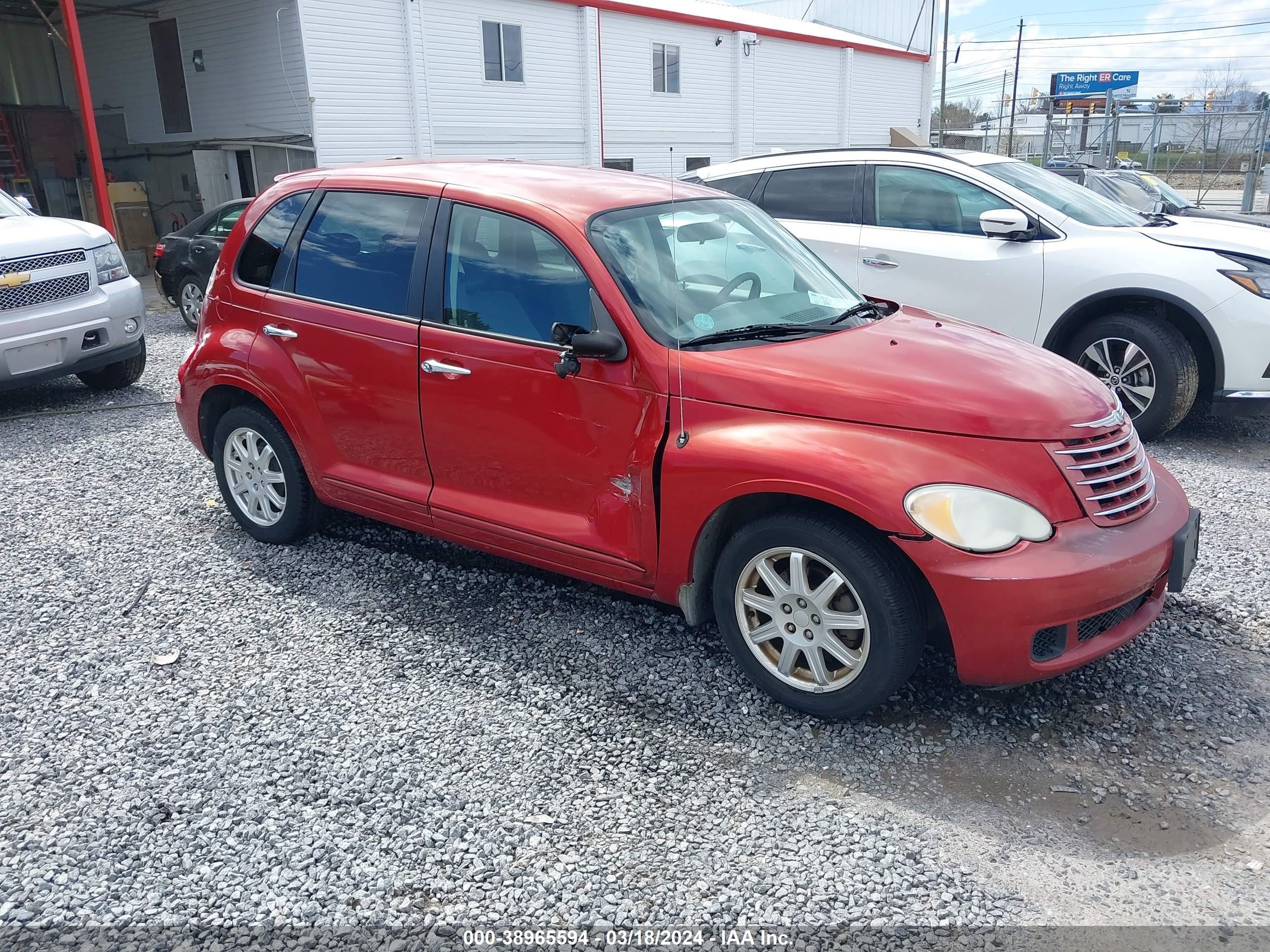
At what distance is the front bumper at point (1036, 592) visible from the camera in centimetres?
294

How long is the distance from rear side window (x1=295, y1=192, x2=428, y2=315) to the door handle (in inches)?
11.2

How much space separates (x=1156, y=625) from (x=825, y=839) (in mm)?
2054

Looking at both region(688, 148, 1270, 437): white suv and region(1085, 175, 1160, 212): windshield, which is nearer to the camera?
region(688, 148, 1270, 437): white suv

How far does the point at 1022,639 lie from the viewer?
9.80 feet

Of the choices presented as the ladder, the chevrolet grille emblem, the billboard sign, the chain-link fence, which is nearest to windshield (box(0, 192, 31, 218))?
the chevrolet grille emblem

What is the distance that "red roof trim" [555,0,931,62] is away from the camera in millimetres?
24328

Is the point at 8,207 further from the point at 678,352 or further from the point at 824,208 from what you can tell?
the point at 678,352

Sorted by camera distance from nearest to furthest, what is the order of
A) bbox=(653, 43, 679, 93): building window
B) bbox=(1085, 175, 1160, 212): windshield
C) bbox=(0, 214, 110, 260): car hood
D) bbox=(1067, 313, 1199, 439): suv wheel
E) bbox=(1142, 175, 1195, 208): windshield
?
1. bbox=(1067, 313, 1199, 439): suv wheel
2. bbox=(0, 214, 110, 260): car hood
3. bbox=(1085, 175, 1160, 212): windshield
4. bbox=(1142, 175, 1195, 208): windshield
5. bbox=(653, 43, 679, 93): building window

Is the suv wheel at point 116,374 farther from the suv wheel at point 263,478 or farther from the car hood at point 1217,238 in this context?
the car hood at point 1217,238

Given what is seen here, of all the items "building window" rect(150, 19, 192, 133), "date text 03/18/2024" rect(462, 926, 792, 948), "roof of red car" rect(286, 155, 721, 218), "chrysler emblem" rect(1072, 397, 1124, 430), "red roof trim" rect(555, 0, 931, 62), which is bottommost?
"date text 03/18/2024" rect(462, 926, 792, 948)

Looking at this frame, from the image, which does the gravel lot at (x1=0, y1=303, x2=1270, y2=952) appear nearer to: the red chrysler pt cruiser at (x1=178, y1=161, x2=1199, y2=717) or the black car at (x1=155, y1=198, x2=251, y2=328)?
the red chrysler pt cruiser at (x1=178, y1=161, x2=1199, y2=717)

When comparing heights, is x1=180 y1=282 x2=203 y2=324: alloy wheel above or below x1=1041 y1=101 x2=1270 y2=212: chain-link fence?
below

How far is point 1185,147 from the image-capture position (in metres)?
42.0

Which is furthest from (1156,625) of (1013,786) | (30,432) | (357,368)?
(30,432)
